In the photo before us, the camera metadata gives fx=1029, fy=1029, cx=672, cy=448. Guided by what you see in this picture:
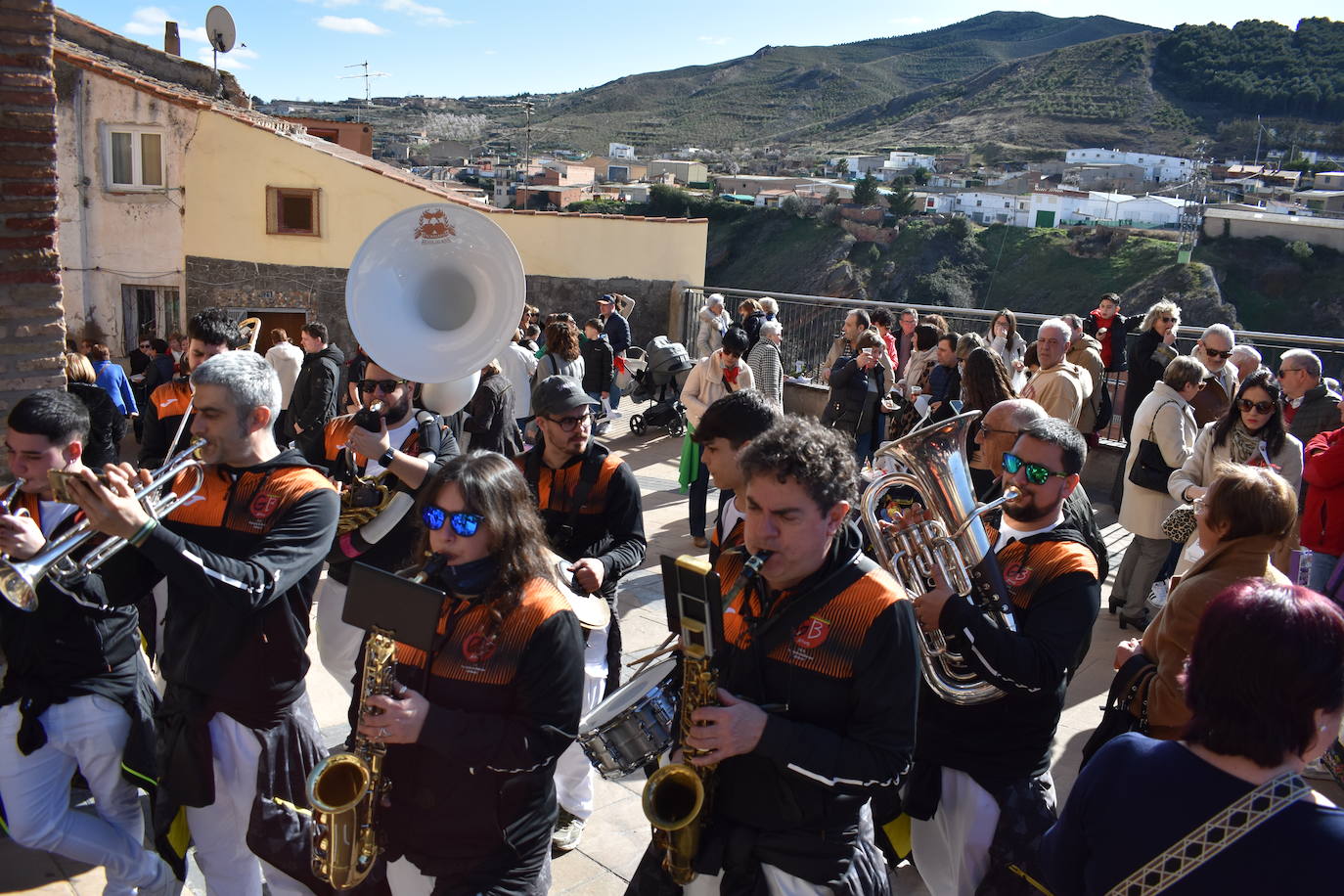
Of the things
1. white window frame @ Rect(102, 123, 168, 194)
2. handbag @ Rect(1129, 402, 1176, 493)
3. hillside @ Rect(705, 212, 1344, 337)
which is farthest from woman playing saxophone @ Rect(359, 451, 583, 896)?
hillside @ Rect(705, 212, 1344, 337)

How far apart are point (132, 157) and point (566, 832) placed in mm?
14178

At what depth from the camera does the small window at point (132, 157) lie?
14.6 meters

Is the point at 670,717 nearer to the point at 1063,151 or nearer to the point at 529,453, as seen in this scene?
the point at 529,453

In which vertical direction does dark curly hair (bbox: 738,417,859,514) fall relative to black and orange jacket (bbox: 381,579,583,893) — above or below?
above

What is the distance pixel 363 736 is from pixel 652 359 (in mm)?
9664

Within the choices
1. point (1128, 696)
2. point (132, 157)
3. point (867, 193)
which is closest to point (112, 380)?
point (1128, 696)

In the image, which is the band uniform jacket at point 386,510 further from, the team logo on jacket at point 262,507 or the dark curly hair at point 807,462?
the dark curly hair at point 807,462

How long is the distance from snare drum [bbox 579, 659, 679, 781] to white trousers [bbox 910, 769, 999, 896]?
966 mm

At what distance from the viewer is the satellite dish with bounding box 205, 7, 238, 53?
18.8 metres

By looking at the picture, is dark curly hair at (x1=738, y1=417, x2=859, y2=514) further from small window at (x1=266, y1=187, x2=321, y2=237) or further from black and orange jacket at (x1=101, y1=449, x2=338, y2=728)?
small window at (x1=266, y1=187, x2=321, y2=237)

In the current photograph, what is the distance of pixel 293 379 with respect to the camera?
23.6ft

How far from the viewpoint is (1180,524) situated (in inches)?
179

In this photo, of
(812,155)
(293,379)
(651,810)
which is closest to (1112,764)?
(651,810)

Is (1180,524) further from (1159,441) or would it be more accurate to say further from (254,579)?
(254,579)
